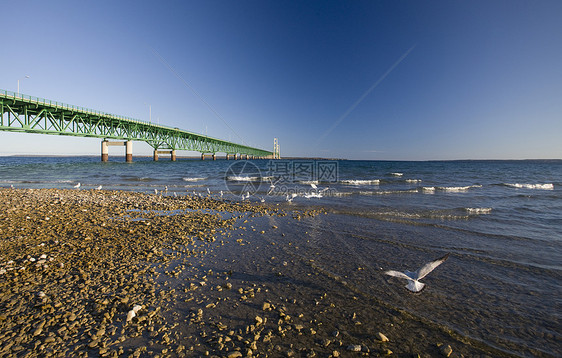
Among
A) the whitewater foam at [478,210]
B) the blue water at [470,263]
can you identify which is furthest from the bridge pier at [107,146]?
the whitewater foam at [478,210]

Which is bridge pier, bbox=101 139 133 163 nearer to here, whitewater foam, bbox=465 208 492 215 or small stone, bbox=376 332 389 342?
whitewater foam, bbox=465 208 492 215

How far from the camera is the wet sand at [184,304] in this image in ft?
9.82

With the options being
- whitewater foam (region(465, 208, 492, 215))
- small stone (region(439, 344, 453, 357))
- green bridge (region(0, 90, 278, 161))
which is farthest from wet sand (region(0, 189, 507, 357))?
green bridge (region(0, 90, 278, 161))

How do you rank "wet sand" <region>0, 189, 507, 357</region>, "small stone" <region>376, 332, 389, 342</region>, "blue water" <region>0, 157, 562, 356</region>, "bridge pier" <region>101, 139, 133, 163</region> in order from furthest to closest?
1. "bridge pier" <region>101, 139, 133, 163</region>
2. "blue water" <region>0, 157, 562, 356</region>
3. "small stone" <region>376, 332, 389, 342</region>
4. "wet sand" <region>0, 189, 507, 357</region>

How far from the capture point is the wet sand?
118 inches

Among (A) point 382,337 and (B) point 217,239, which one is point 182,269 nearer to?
(B) point 217,239

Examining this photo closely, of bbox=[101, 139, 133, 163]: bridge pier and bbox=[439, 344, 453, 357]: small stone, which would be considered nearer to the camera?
bbox=[439, 344, 453, 357]: small stone

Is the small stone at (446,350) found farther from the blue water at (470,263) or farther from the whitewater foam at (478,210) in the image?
the whitewater foam at (478,210)

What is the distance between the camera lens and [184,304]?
3.83 m

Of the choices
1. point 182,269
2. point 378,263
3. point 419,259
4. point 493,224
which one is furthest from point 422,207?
point 182,269

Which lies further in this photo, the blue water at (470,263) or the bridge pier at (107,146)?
A: the bridge pier at (107,146)

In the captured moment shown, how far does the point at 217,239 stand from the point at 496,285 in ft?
23.2

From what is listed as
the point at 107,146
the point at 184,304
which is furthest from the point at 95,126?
the point at 184,304

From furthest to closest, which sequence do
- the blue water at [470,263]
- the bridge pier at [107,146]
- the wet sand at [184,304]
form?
the bridge pier at [107,146], the blue water at [470,263], the wet sand at [184,304]
